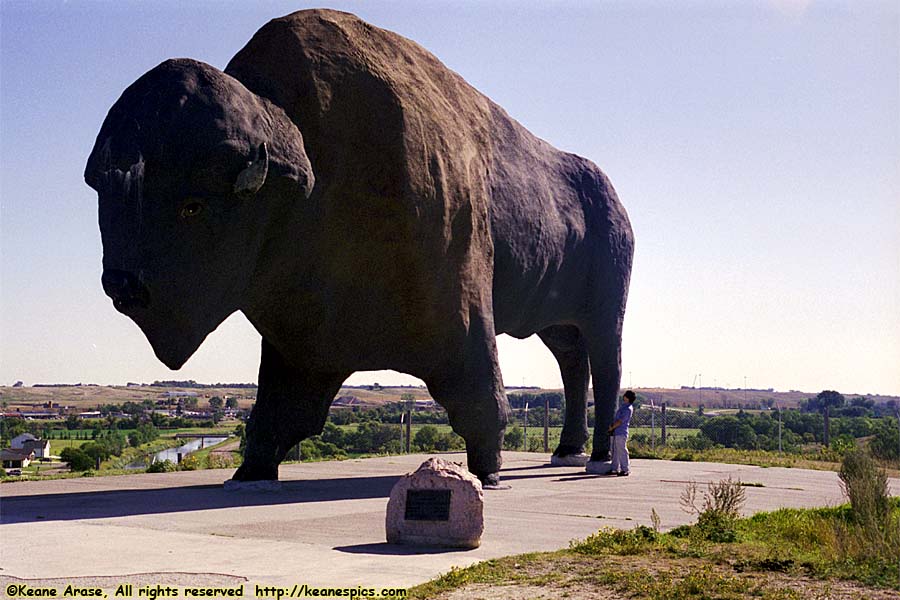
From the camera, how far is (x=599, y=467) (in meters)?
15.6

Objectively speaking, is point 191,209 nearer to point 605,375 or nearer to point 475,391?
point 475,391

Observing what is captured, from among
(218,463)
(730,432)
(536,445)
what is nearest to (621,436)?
(218,463)

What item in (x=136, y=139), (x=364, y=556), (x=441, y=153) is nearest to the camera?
(x=364, y=556)

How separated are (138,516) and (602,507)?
455cm

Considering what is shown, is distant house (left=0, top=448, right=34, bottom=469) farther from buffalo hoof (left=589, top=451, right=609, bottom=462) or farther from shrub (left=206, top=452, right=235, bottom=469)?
buffalo hoof (left=589, top=451, right=609, bottom=462)

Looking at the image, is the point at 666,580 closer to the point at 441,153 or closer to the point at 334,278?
the point at 334,278

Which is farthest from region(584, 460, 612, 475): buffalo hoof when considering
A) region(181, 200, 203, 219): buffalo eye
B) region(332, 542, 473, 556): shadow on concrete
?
region(181, 200, 203, 219): buffalo eye

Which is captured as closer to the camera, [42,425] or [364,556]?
[364,556]

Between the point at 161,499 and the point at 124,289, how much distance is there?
3000 millimetres

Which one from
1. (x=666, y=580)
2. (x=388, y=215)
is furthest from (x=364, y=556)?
(x=388, y=215)

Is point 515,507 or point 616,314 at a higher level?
point 616,314

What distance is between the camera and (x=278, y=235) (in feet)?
34.2

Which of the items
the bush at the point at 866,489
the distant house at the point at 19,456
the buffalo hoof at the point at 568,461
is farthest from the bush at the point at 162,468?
the distant house at the point at 19,456

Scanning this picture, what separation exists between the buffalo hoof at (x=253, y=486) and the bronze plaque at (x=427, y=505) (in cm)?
429
